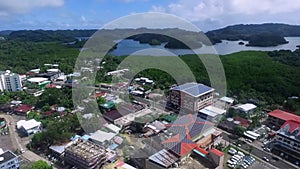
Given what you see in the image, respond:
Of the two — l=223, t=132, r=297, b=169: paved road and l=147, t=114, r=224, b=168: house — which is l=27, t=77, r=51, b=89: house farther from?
l=223, t=132, r=297, b=169: paved road

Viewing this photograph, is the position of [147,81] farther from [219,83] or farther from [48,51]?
[48,51]

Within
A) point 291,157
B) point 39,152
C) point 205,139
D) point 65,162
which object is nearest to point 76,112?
point 39,152

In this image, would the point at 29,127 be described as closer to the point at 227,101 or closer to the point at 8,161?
the point at 8,161

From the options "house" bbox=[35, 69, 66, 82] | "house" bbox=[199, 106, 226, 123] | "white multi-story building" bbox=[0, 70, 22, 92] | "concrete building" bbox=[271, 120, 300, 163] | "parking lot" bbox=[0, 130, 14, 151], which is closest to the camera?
"concrete building" bbox=[271, 120, 300, 163]

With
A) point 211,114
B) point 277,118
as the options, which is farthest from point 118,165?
point 277,118

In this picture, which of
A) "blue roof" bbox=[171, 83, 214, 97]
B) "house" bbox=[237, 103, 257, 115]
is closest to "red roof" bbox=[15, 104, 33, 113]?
"blue roof" bbox=[171, 83, 214, 97]

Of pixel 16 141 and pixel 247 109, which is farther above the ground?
pixel 247 109
